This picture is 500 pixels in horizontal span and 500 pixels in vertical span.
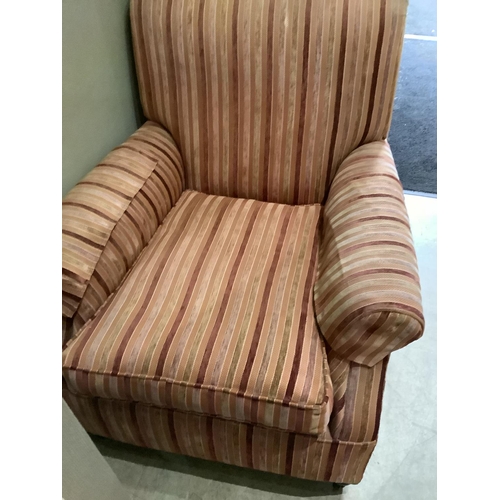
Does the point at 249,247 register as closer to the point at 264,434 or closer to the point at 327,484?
the point at 264,434

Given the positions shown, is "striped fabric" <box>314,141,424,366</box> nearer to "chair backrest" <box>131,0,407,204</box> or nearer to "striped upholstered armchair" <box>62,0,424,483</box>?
"striped upholstered armchair" <box>62,0,424,483</box>

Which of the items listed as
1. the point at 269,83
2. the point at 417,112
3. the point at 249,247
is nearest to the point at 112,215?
the point at 249,247

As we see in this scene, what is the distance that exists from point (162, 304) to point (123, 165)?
375 millimetres

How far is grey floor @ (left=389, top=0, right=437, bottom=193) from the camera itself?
7.01ft

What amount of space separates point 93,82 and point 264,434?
36.4 inches

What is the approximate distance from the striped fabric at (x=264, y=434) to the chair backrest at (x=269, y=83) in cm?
58

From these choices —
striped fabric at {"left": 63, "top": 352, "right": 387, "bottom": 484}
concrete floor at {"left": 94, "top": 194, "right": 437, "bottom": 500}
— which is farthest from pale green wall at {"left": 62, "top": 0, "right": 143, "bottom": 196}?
concrete floor at {"left": 94, "top": 194, "right": 437, "bottom": 500}

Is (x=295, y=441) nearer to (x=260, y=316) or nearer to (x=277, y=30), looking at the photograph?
(x=260, y=316)

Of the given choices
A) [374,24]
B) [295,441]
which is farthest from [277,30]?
[295,441]

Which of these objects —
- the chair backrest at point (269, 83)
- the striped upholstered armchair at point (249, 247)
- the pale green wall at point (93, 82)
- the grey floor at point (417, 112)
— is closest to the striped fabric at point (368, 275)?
the striped upholstered armchair at point (249, 247)

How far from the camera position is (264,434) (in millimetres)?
986
